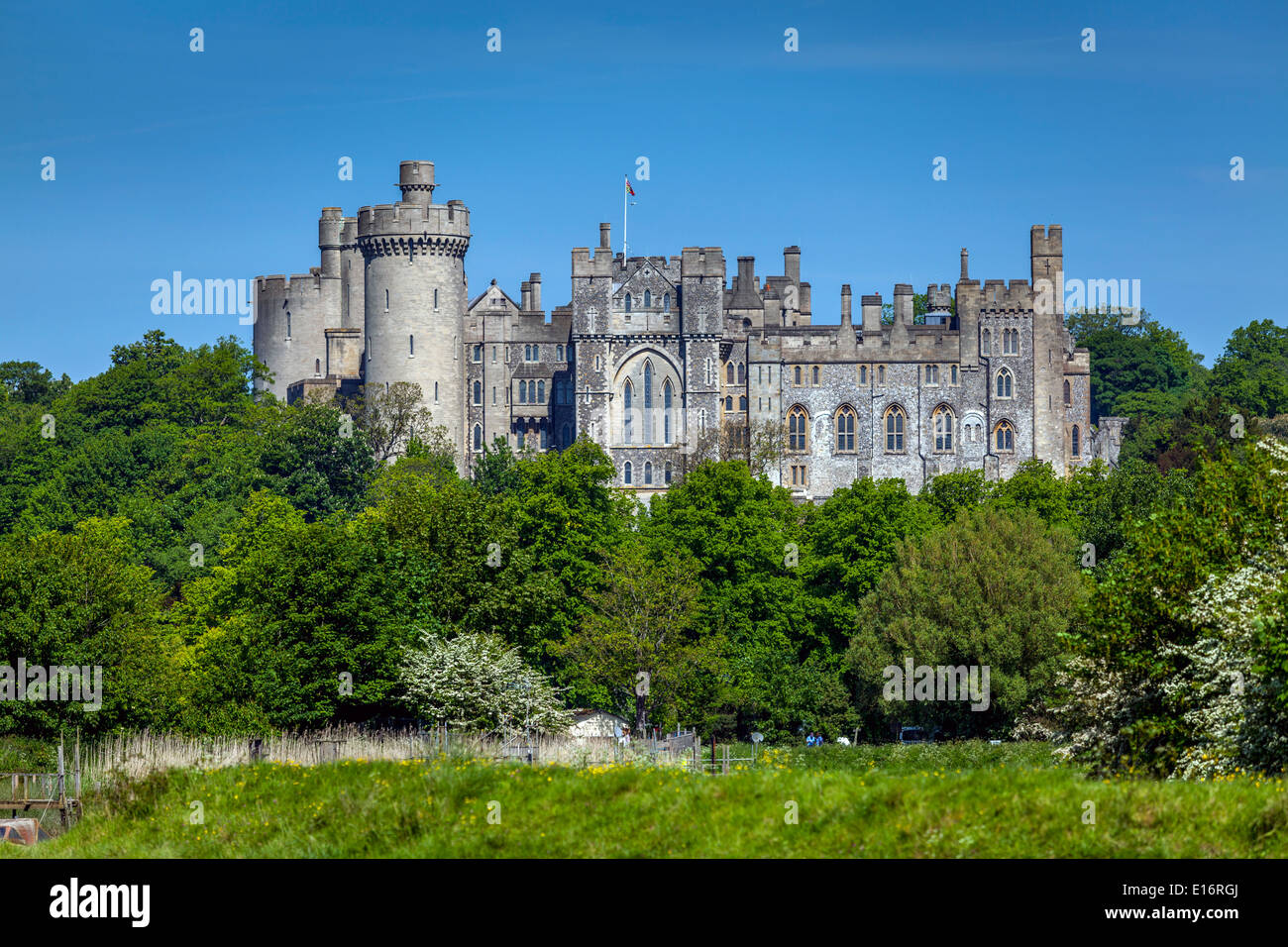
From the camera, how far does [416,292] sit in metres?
104

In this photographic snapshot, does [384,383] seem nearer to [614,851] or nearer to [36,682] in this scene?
[36,682]

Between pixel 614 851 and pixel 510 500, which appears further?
pixel 510 500

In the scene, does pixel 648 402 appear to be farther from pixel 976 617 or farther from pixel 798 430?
pixel 976 617

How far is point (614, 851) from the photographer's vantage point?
2256 centimetres

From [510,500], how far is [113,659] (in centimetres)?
2502

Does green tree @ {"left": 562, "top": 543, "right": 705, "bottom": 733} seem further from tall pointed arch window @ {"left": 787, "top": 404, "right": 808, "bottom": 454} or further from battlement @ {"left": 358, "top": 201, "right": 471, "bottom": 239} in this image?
battlement @ {"left": 358, "top": 201, "right": 471, "bottom": 239}

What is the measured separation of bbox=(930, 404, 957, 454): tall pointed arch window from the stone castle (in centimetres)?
9

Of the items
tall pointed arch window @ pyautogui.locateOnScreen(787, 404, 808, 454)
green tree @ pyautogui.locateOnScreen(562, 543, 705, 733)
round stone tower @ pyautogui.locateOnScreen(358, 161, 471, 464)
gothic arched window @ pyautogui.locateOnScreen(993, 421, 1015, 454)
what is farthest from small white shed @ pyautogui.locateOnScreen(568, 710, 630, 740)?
gothic arched window @ pyautogui.locateOnScreen(993, 421, 1015, 454)

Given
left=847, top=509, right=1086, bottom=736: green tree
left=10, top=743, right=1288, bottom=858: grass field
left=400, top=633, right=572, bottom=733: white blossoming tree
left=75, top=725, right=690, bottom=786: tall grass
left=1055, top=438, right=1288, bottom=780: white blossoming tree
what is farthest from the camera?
left=847, top=509, right=1086, bottom=736: green tree

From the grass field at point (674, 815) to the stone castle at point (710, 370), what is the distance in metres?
74.1

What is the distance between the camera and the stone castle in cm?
10038

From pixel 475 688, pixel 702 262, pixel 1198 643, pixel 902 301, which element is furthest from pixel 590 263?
pixel 1198 643
